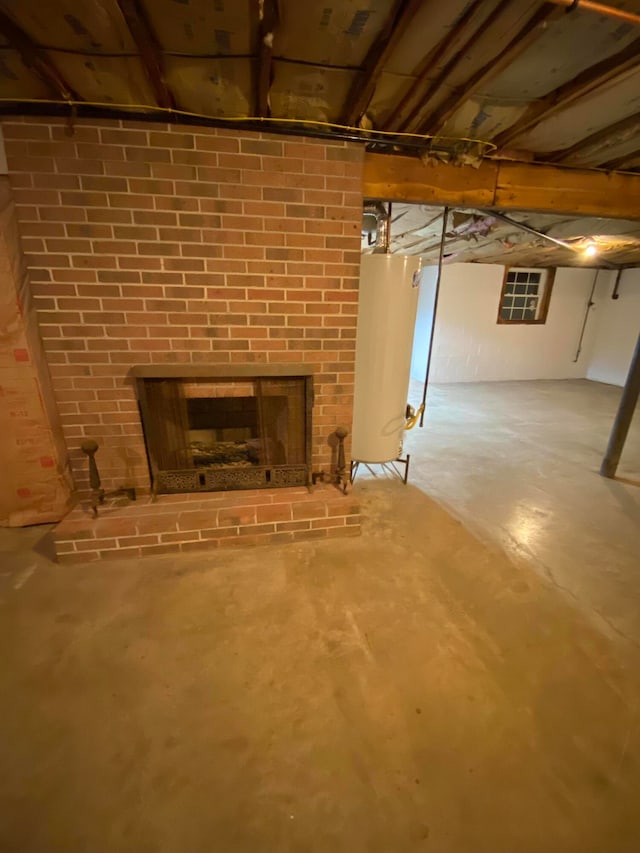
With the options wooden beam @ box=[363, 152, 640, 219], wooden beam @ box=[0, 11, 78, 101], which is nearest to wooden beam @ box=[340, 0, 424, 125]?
wooden beam @ box=[363, 152, 640, 219]

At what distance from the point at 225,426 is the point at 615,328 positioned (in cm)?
752

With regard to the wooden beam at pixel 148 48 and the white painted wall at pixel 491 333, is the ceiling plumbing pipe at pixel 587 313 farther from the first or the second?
the wooden beam at pixel 148 48

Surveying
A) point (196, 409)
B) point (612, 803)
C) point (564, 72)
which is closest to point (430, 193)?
point (564, 72)

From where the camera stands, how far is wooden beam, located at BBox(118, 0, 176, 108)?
112cm

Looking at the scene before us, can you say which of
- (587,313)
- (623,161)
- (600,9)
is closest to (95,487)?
(600,9)

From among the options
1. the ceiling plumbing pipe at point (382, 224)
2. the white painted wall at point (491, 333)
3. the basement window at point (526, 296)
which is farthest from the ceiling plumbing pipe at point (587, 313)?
the ceiling plumbing pipe at point (382, 224)

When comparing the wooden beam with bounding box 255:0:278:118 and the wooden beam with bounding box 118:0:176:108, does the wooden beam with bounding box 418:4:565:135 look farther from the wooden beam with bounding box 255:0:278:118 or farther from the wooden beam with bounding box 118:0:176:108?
the wooden beam with bounding box 118:0:176:108

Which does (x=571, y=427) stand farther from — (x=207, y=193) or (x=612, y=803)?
(x=207, y=193)

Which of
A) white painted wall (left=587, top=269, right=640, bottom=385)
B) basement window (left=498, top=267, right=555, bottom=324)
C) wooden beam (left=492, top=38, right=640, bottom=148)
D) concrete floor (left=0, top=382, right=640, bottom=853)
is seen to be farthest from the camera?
basement window (left=498, top=267, right=555, bottom=324)

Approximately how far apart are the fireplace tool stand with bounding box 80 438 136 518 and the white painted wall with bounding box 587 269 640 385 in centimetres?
778

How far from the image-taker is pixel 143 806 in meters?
1.01

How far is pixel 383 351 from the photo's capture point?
243cm

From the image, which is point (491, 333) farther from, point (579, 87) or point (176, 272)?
point (176, 272)

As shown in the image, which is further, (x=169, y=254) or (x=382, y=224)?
A: (x=382, y=224)
